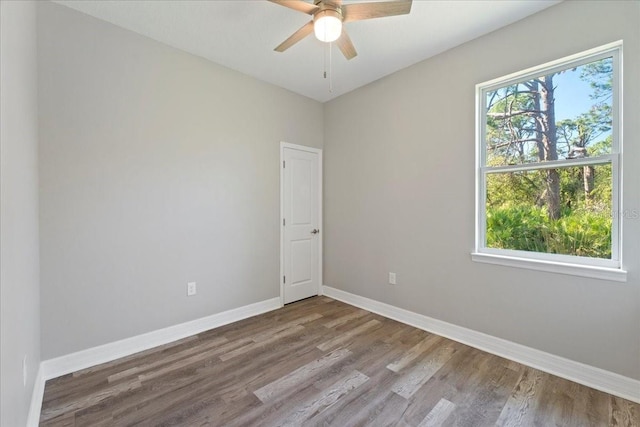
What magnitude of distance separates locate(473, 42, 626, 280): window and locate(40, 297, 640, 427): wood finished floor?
0.90 m

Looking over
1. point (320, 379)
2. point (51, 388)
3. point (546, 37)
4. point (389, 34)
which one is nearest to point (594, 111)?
point (546, 37)

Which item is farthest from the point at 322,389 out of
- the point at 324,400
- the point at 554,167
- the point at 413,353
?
the point at 554,167

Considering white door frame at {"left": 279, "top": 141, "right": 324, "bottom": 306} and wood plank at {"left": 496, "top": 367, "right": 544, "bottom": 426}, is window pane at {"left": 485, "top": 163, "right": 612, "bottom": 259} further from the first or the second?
white door frame at {"left": 279, "top": 141, "right": 324, "bottom": 306}

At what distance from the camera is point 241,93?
311 cm

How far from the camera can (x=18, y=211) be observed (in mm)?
1368

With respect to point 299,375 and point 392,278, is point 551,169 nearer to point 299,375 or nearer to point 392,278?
point 392,278

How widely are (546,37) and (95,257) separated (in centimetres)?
406

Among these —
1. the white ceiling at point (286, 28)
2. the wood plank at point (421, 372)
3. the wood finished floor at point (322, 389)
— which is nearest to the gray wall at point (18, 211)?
the wood finished floor at point (322, 389)

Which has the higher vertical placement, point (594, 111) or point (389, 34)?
point (389, 34)

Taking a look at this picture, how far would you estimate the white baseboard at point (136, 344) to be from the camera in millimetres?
2055

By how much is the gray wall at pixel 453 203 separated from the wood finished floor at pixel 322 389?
0.40 m

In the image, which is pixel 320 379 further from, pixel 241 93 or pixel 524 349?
pixel 241 93

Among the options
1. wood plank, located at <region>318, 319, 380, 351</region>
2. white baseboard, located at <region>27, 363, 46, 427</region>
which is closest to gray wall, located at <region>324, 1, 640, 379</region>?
wood plank, located at <region>318, 319, 380, 351</region>

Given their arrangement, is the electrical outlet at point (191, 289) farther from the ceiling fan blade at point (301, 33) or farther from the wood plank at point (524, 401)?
the wood plank at point (524, 401)
